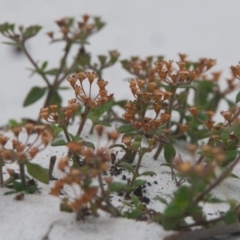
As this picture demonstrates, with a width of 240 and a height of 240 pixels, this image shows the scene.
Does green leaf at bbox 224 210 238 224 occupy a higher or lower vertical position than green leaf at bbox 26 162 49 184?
lower

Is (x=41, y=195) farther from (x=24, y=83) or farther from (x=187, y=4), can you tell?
(x=187, y=4)

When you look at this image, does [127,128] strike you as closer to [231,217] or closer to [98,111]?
[98,111]

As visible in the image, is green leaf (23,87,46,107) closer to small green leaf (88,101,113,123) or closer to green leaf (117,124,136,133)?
small green leaf (88,101,113,123)

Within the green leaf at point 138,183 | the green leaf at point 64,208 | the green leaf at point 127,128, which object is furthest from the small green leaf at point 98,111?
the green leaf at point 64,208

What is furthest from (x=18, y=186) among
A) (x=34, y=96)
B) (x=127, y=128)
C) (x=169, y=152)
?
(x=34, y=96)

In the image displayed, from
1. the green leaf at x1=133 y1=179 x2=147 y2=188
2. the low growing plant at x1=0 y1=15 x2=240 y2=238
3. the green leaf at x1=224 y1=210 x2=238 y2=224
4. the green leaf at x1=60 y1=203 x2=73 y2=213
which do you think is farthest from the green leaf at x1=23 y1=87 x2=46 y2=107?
the green leaf at x1=224 y1=210 x2=238 y2=224

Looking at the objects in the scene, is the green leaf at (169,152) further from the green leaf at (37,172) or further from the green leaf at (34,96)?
the green leaf at (34,96)

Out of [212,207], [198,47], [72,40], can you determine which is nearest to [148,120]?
[212,207]

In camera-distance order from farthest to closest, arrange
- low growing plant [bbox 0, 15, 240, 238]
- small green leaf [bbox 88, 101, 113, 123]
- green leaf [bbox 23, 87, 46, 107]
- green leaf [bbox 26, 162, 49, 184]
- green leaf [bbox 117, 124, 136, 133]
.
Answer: green leaf [bbox 23, 87, 46, 107]
small green leaf [bbox 88, 101, 113, 123]
green leaf [bbox 117, 124, 136, 133]
green leaf [bbox 26, 162, 49, 184]
low growing plant [bbox 0, 15, 240, 238]

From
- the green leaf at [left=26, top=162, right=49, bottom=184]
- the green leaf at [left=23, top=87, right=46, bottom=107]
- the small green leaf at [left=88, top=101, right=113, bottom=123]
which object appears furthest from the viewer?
the green leaf at [left=23, top=87, right=46, bottom=107]
